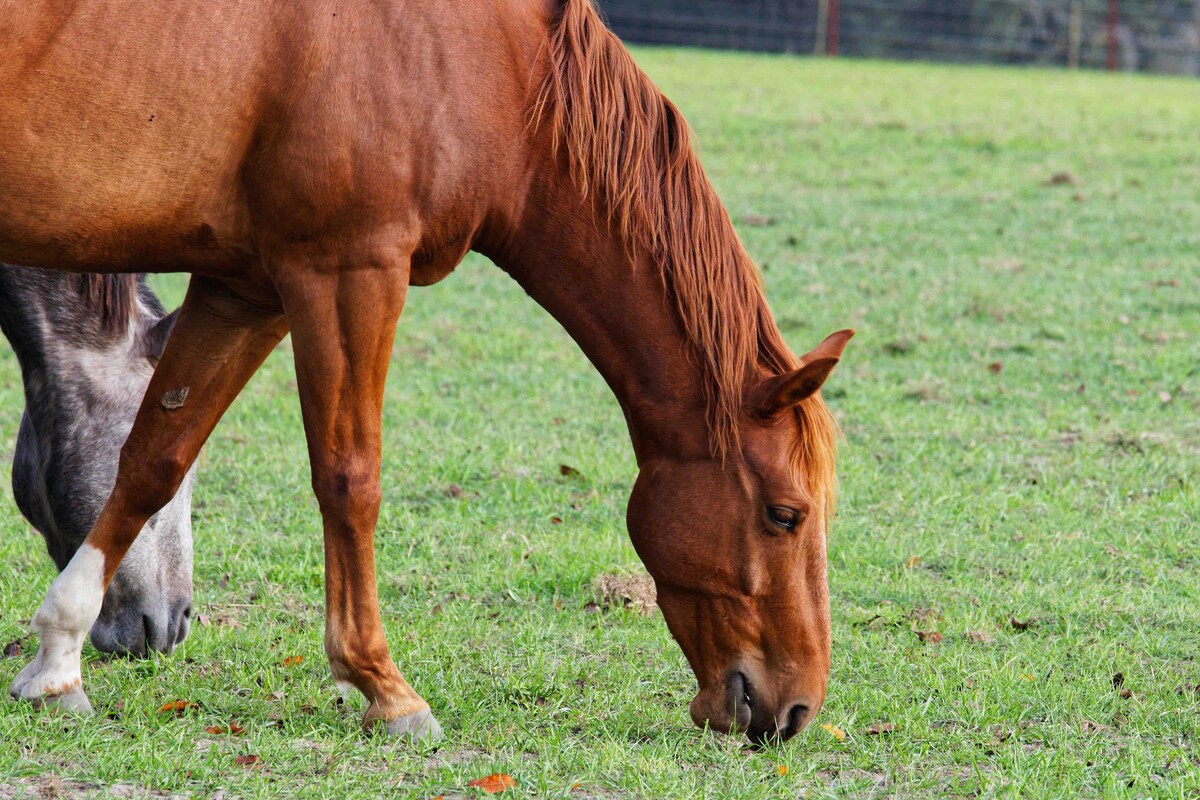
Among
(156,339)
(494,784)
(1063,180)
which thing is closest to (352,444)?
(494,784)

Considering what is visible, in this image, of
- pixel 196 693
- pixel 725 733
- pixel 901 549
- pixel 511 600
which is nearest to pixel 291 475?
pixel 511 600

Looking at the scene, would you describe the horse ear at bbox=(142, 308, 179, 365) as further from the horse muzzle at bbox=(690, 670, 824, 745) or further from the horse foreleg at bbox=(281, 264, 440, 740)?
the horse muzzle at bbox=(690, 670, 824, 745)

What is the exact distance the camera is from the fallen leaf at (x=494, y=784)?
2.88 meters

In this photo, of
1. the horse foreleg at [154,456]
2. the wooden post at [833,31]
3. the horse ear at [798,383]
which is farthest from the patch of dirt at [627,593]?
the wooden post at [833,31]

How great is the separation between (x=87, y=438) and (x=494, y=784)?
1564 millimetres

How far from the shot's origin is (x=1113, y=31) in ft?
81.7

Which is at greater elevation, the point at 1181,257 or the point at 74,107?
the point at 74,107

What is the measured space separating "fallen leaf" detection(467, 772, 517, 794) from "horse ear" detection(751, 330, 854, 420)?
3.23ft

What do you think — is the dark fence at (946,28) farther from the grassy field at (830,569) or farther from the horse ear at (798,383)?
the horse ear at (798,383)

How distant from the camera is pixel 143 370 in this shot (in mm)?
3816

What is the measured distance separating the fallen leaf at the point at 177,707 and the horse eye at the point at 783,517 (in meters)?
1.50

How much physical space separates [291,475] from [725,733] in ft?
8.94

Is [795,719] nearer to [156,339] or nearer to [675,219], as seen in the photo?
[675,219]

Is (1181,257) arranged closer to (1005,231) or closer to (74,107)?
(1005,231)
